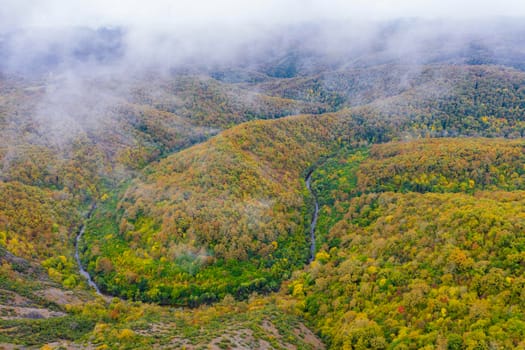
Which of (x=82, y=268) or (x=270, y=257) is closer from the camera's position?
(x=270, y=257)

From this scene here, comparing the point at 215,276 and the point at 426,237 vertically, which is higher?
the point at 426,237

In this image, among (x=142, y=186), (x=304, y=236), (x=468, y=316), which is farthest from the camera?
(x=142, y=186)

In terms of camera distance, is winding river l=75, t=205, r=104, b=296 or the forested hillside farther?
winding river l=75, t=205, r=104, b=296

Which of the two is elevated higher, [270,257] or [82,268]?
[270,257]

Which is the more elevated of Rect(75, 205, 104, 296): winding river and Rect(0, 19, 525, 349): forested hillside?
Rect(0, 19, 525, 349): forested hillside

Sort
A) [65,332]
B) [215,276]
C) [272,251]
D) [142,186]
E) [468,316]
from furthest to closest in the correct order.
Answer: [142,186] < [272,251] < [215,276] < [65,332] < [468,316]

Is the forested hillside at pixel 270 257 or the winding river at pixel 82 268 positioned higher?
the forested hillside at pixel 270 257

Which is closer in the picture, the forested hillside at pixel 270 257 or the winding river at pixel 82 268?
the forested hillside at pixel 270 257

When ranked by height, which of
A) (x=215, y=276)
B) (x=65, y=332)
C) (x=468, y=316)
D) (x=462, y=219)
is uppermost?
(x=462, y=219)

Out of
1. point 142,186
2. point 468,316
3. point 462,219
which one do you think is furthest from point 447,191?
point 142,186

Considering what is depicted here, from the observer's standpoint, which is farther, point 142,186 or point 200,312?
point 142,186

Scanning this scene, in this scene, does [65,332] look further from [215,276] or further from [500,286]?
[500,286]
